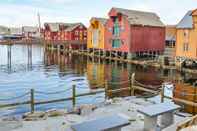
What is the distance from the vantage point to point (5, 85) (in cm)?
2736

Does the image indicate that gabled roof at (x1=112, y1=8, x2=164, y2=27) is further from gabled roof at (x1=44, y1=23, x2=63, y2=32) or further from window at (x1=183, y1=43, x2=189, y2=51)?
gabled roof at (x1=44, y1=23, x2=63, y2=32)

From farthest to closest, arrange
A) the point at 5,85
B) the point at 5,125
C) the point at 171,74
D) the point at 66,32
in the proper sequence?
1. the point at 66,32
2. the point at 171,74
3. the point at 5,85
4. the point at 5,125

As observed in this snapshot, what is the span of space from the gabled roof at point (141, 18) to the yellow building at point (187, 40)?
34.8 ft

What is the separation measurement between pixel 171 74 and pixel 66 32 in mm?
51689

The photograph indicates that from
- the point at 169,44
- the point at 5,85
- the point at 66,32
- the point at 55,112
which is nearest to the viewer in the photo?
the point at 55,112

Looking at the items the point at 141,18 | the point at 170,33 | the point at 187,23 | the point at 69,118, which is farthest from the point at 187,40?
the point at 69,118

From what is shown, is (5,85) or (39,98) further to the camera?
(5,85)

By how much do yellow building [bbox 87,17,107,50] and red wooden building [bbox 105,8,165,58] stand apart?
2034mm

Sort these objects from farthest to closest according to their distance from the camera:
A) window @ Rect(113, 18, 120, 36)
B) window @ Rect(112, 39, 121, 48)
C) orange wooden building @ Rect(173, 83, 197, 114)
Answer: window @ Rect(112, 39, 121, 48) < window @ Rect(113, 18, 120, 36) < orange wooden building @ Rect(173, 83, 197, 114)

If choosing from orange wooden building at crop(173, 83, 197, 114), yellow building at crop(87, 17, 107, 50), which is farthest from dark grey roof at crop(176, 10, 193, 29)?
orange wooden building at crop(173, 83, 197, 114)

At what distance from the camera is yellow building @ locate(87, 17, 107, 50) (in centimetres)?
6031

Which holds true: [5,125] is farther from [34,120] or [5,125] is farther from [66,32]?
[66,32]

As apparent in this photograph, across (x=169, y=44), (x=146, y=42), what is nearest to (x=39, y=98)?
(x=146, y=42)

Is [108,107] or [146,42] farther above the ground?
[146,42]
